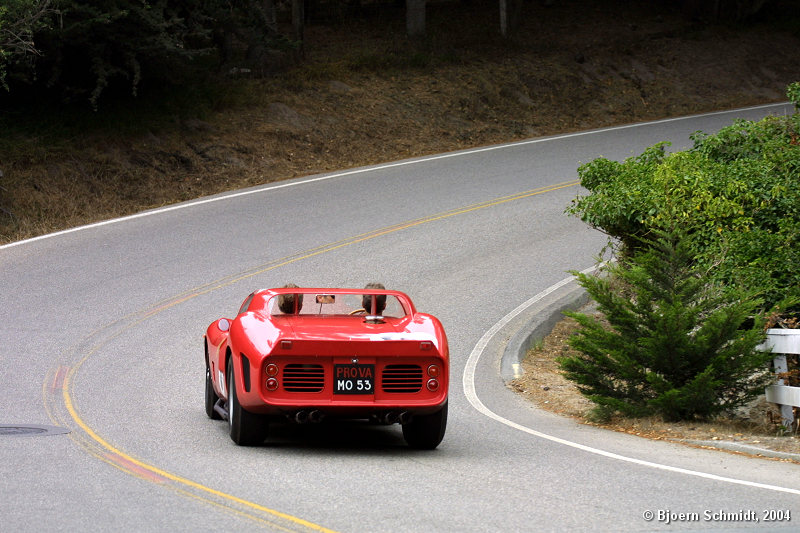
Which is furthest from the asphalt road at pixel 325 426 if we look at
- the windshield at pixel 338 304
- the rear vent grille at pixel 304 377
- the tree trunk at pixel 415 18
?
the tree trunk at pixel 415 18

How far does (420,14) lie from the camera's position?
36594 mm

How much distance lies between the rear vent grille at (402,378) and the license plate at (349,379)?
0.62ft

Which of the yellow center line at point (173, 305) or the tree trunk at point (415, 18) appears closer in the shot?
the yellow center line at point (173, 305)

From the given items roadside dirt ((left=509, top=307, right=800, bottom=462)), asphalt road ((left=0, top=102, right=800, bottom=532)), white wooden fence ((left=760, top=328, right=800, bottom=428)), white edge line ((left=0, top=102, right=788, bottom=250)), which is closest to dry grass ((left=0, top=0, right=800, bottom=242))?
white edge line ((left=0, top=102, right=788, bottom=250))

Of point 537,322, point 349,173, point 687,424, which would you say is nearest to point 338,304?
point 687,424

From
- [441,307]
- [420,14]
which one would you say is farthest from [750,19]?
[441,307]

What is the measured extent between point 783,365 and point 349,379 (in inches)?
179

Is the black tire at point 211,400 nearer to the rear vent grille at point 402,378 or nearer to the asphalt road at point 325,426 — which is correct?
the asphalt road at point 325,426

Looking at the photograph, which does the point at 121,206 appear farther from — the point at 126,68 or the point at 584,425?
the point at 584,425

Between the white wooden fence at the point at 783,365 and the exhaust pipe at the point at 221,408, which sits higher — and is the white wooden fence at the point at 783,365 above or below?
above

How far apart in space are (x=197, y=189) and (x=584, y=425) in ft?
48.0

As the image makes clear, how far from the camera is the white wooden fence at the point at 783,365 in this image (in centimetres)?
989

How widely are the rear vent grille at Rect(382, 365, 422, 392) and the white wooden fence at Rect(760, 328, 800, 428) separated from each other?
381 cm

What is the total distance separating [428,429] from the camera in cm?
901
